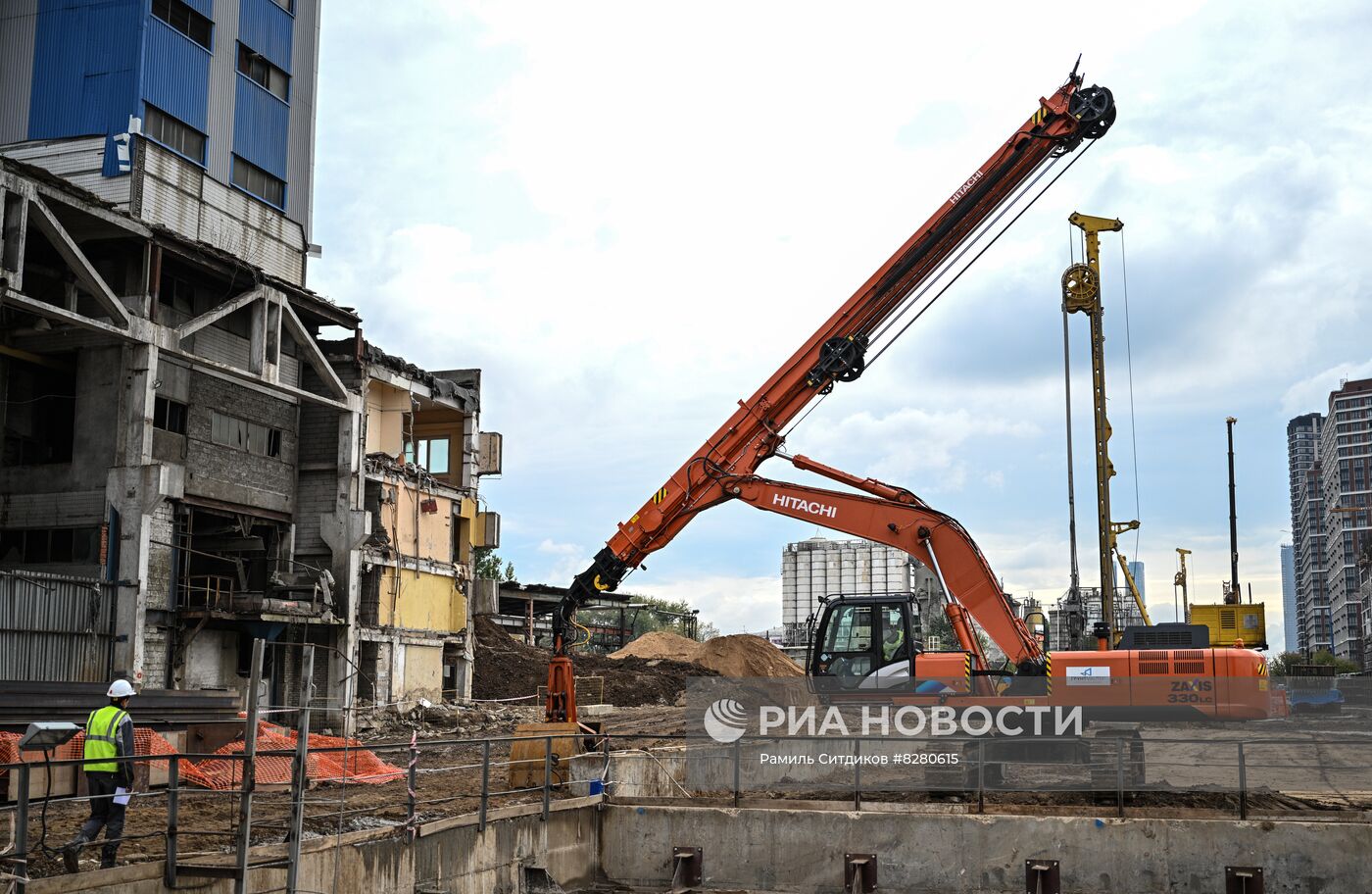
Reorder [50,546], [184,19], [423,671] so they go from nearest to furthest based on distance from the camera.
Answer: [50,546], [184,19], [423,671]

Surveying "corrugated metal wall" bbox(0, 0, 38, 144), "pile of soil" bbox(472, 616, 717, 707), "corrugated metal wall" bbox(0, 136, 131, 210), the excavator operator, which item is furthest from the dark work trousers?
"pile of soil" bbox(472, 616, 717, 707)

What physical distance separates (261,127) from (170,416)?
917 cm

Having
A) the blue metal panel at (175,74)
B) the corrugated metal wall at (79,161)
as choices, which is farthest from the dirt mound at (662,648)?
the corrugated metal wall at (79,161)

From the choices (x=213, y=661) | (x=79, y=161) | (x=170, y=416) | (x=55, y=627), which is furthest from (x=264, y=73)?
(x=55, y=627)

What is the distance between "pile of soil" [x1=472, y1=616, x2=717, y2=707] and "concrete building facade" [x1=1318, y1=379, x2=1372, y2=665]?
144 metres

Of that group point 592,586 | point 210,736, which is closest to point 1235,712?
point 592,586

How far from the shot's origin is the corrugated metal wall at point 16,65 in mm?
31031

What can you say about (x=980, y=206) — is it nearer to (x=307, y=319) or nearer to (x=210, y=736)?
(x=210, y=736)

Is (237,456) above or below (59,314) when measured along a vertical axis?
below

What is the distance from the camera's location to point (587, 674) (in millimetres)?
45250

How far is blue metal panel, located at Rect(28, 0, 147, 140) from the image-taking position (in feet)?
99.4

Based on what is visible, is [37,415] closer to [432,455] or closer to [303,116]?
[303,116]

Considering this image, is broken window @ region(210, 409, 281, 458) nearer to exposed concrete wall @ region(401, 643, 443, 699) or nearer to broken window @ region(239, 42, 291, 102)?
exposed concrete wall @ region(401, 643, 443, 699)

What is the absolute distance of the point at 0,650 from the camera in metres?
24.8
